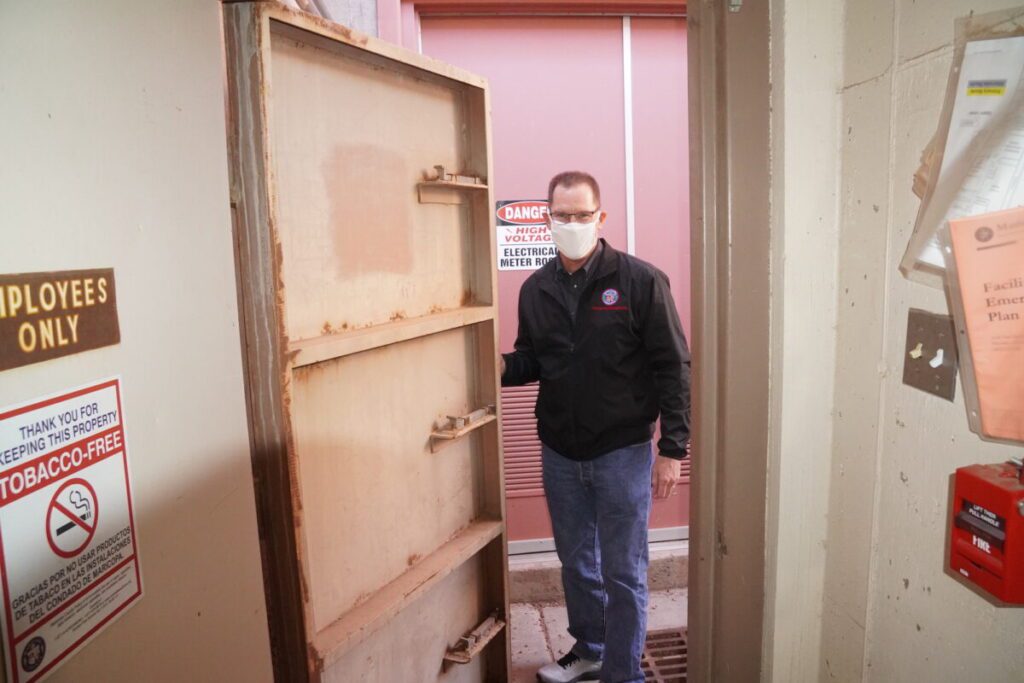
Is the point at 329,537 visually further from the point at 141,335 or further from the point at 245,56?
the point at 245,56

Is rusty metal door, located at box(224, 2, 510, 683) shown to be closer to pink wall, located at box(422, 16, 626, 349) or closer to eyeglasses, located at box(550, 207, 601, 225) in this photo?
eyeglasses, located at box(550, 207, 601, 225)

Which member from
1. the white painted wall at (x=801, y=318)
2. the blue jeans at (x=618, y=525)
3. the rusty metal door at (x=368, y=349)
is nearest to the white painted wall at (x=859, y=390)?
the white painted wall at (x=801, y=318)

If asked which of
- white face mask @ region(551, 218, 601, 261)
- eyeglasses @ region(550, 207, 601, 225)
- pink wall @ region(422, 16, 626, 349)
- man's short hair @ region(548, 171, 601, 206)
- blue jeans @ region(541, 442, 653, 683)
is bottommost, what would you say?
blue jeans @ region(541, 442, 653, 683)

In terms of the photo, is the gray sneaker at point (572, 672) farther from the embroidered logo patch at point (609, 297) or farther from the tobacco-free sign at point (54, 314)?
the tobacco-free sign at point (54, 314)

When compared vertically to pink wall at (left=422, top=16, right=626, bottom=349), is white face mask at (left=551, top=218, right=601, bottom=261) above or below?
below

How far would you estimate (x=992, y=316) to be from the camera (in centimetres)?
66

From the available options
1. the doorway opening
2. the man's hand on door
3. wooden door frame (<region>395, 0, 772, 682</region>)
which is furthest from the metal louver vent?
wooden door frame (<region>395, 0, 772, 682</region>)

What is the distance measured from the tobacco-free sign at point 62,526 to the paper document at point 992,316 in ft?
3.13

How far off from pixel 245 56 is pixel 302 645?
1.07 m

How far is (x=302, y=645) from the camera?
1.19 metres

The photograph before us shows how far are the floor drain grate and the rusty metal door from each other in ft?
2.39

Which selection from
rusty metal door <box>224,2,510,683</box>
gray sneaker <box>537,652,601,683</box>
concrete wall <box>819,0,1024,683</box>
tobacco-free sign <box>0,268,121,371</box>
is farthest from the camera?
gray sneaker <box>537,652,601,683</box>

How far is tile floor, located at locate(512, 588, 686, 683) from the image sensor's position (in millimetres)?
2508

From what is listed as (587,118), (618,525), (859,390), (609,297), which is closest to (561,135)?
(587,118)
